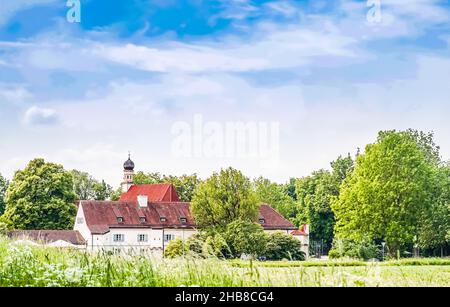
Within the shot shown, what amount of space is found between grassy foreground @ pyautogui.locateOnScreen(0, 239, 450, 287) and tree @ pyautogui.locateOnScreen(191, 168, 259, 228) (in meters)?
10.3

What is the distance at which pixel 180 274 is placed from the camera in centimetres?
670

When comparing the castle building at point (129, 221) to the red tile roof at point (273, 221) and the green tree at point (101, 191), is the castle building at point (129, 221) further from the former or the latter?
→ the red tile roof at point (273, 221)

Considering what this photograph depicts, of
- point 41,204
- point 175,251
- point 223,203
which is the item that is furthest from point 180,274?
point 223,203

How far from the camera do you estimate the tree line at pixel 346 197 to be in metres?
11.6

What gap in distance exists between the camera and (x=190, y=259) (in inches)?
277

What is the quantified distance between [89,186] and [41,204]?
22.2 ft

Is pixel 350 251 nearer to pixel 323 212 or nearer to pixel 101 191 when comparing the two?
pixel 101 191

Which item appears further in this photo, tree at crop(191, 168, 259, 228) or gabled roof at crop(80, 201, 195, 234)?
tree at crop(191, 168, 259, 228)

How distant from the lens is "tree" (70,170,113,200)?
8711mm

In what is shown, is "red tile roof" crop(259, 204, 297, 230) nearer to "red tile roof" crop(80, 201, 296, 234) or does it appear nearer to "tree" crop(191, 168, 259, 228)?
"red tile roof" crop(80, 201, 296, 234)

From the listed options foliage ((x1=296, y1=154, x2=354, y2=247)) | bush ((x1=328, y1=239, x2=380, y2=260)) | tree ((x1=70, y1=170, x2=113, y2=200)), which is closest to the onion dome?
tree ((x1=70, y1=170, x2=113, y2=200))

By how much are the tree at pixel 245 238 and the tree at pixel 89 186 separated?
6.77 m

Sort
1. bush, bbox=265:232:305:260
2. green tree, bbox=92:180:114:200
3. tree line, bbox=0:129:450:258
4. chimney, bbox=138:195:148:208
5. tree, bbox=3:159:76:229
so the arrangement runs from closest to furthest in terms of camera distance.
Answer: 1. green tree, bbox=92:180:114:200
2. tree line, bbox=0:129:450:258
3. tree, bbox=3:159:76:229
4. chimney, bbox=138:195:148:208
5. bush, bbox=265:232:305:260

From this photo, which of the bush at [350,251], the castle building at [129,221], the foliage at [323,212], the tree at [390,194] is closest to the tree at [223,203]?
the castle building at [129,221]
